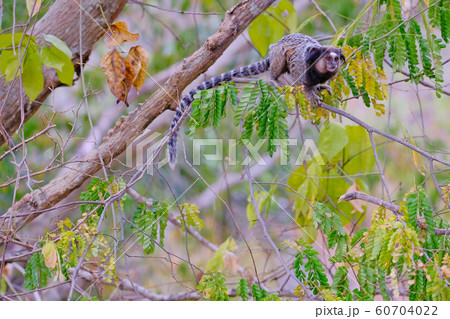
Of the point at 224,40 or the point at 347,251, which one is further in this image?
the point at 224,40

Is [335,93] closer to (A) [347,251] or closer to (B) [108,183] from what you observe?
(A) [347,251]

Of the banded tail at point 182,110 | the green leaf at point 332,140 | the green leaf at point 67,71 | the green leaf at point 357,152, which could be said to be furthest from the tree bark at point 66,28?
the green leaf at point 357,152

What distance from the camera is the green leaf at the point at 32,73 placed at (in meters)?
1.41

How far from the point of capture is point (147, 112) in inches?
62.9

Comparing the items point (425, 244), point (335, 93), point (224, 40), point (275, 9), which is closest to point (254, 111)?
point (224, 40)

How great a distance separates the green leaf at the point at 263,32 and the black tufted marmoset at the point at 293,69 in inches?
2.7

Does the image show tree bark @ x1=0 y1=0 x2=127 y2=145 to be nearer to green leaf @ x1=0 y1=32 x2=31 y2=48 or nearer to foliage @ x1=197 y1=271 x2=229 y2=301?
green leaf @ x1=0 y1=32 x2=31 y2=48

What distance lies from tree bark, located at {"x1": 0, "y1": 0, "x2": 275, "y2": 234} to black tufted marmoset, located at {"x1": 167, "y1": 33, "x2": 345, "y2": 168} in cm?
7

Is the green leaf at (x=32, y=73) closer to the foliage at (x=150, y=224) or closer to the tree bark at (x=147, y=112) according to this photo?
the tree bark at (x=147, y=112)

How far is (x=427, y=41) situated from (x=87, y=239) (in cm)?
105

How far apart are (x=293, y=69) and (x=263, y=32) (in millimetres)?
183

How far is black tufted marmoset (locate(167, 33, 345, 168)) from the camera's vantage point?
5.29 ft

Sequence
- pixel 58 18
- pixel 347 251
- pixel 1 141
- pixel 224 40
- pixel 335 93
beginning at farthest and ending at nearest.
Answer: pixel 1 141 → pixel 58 18 → pixel 335 93 → pixel 224 40 → pixel 347 251
